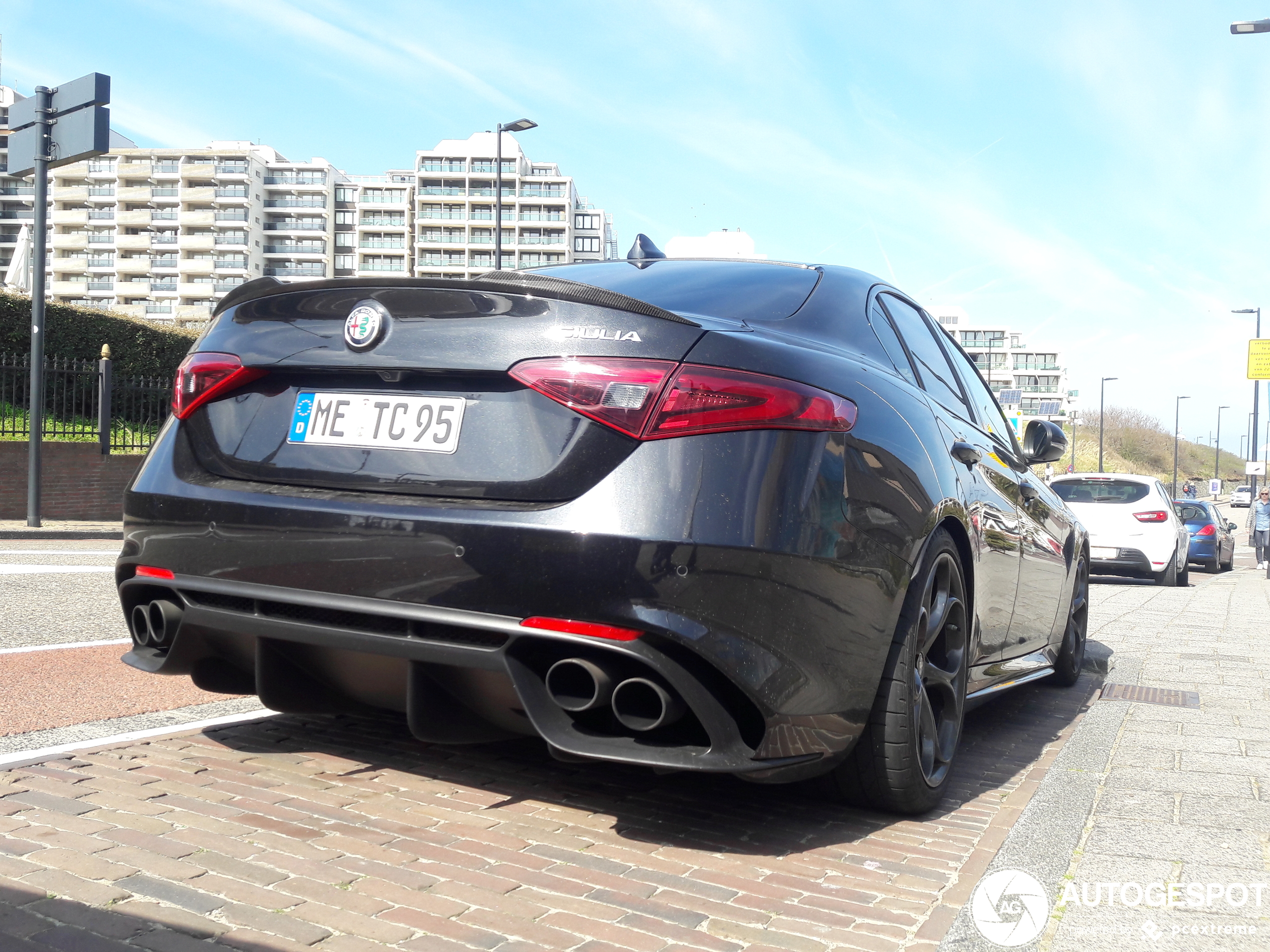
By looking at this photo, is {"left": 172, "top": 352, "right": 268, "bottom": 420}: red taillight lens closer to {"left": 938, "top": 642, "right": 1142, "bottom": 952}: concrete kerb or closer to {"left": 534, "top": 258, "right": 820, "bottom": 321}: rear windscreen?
{"left": 534, "top": 258, "right": 820, "bottom": 321}: rear windscreen

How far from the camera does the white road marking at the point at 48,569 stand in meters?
9.13

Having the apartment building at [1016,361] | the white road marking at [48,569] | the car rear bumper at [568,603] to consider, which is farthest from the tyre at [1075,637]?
the apartment building at [1016,361]

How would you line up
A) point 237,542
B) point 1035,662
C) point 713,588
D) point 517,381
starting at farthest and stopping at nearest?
point 1035,662 < point 237,542 < point 517,381 < point 713,588

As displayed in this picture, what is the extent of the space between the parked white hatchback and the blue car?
19.1ft

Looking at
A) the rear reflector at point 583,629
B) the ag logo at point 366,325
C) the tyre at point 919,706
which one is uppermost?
the ag logo at point 366,325

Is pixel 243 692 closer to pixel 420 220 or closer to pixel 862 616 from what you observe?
pixel 862 616

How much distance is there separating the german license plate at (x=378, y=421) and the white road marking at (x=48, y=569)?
6855 millimetres

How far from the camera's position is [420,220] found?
128 metres

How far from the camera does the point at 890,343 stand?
3775mm

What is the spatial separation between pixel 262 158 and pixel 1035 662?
133035mm

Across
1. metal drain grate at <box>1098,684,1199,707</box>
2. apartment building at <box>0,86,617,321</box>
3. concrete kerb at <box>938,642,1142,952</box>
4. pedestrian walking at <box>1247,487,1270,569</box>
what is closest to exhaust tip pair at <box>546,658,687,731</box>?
concrete kerb at <box>938,642,1142,952</box>

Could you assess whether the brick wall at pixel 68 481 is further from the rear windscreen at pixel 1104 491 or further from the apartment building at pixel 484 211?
the apartment building at pixel 484 211

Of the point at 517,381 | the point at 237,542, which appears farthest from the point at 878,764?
the point at 237,542

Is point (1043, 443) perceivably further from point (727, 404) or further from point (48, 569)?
point (48, 569)
